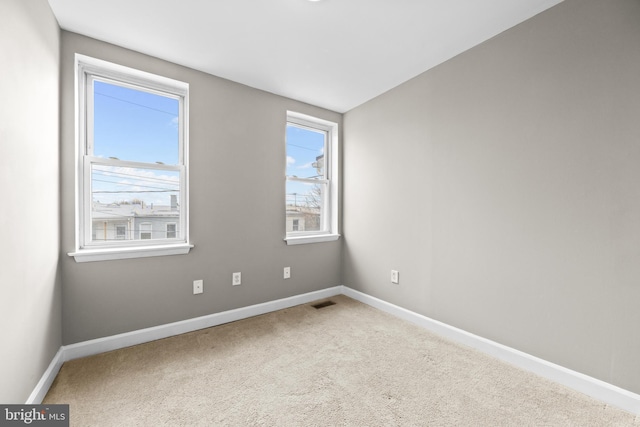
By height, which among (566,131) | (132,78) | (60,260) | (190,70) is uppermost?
(190,70)

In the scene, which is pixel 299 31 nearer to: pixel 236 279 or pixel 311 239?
pixel 311 239

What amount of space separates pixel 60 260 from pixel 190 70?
1829 mm

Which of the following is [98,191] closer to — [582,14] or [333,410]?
[333,410]

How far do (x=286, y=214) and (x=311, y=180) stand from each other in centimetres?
55

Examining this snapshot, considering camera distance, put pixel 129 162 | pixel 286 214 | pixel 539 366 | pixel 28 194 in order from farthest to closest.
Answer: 1. pixel 286 214
2. pixel 129 162
3. pixel 539 366
4. pixel 28 194

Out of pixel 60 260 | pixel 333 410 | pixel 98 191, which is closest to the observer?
pixel 333 410

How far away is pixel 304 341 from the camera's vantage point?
2.26 metres

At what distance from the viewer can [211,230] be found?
2.56 meters

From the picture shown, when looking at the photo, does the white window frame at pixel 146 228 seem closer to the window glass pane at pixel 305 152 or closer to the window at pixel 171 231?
the window at pixel 171 231

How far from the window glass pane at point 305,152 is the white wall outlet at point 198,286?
1.50m

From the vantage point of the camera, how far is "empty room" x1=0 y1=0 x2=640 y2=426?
4.88 ft

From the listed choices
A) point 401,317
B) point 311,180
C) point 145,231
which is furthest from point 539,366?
point 145,231

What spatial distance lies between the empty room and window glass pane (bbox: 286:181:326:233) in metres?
0.19

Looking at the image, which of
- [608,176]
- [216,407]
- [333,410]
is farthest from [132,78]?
[608,176]
